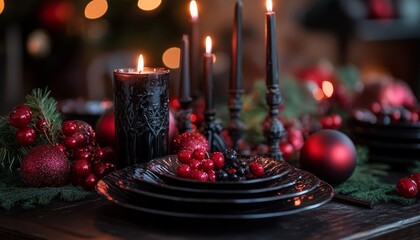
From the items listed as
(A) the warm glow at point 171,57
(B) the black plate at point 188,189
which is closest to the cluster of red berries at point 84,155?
(B) the black plate at point 188,189

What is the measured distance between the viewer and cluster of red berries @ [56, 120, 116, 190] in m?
1.09

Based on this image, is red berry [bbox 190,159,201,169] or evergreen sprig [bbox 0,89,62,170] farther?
evergreen sprig [bbox 0,89,62,170]

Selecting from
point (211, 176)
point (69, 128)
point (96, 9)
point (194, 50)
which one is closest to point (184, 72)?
point (194, 50)

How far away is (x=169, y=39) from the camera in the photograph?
299cm

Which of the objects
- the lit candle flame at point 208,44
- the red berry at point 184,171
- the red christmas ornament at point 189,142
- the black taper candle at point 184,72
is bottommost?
the red berry at point 184,171

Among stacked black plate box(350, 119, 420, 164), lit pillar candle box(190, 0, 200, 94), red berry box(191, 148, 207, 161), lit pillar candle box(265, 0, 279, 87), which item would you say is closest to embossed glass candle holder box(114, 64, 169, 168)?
red berry box(191, 148, 207, 161)

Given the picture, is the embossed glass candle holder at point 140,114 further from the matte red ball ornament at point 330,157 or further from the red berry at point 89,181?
the matte red ball ornament at point 330,157

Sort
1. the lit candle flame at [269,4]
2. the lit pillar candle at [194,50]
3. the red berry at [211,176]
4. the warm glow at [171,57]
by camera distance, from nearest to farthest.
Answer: the red berry at [211,176] < the lit candle flame at [269,4] < the lit pillar candle at [194,50] < the warm glow at [171,57]

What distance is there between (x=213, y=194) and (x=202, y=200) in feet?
0.11

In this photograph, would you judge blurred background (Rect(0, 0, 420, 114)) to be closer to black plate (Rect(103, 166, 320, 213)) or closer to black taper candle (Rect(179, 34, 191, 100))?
black taper candle (Rect(179, 34, 191, 100))

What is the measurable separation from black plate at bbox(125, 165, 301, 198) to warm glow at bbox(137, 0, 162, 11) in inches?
71.0

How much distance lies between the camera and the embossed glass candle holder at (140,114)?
1.06 meters

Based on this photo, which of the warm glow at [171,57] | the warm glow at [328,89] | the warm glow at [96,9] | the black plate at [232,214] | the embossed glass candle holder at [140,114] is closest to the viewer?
the black plate at [232,214]

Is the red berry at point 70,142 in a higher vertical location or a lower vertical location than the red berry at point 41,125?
lower
